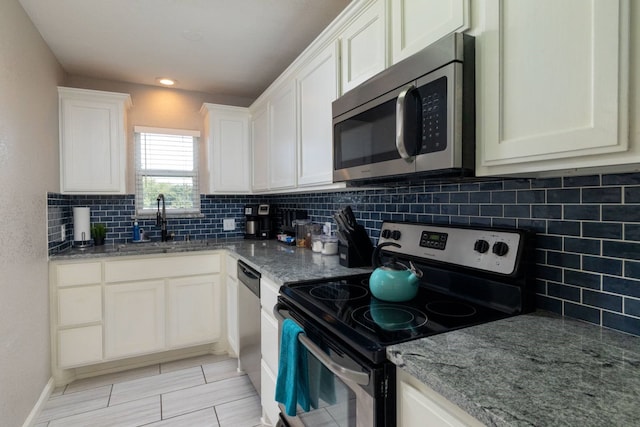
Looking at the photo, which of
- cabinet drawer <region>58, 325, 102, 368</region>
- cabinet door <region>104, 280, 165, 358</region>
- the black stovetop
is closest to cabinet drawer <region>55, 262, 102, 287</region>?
cabinet door <region>104, 280, 165, 358</region>

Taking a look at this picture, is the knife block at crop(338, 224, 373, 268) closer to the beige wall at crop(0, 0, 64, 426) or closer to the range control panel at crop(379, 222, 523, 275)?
the range control panel at crop(379, 222, 523, 275)

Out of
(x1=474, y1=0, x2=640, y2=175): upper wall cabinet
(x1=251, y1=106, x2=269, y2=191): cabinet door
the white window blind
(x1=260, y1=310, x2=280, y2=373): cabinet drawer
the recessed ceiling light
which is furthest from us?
the white window blind

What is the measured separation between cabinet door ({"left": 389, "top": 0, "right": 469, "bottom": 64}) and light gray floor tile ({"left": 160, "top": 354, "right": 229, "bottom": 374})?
104 inches

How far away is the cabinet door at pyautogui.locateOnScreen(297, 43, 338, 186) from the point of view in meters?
1.84

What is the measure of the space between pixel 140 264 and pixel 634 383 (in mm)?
2814

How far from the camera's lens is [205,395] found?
2.26 metres

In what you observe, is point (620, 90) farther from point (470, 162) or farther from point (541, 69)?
point (470, 162)

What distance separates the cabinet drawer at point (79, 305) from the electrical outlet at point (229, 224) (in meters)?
1.26

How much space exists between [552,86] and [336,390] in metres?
1.07

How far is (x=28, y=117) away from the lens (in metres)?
2.01

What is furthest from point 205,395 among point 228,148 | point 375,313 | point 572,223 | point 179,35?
point 179,35

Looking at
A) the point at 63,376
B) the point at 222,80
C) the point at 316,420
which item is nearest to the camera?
the point at 316,420

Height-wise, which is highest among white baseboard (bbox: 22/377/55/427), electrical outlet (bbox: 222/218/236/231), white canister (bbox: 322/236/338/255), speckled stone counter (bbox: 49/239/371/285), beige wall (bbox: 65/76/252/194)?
beige wall (bbox: 65/76/252/194)

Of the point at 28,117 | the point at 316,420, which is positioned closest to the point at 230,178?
the point at 28,117
